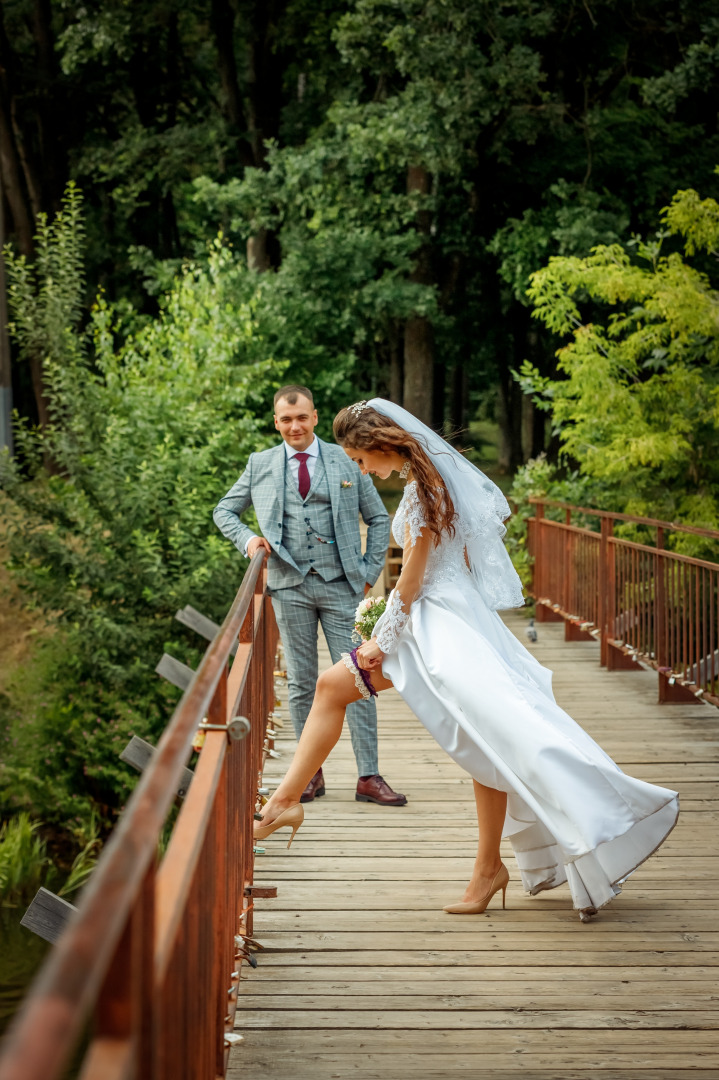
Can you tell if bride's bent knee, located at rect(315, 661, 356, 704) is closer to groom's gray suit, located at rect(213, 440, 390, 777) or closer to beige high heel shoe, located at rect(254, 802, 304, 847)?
beige high heel shoe, located at rect(254, 802, 304, 847)

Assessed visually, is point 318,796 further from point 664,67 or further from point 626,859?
point 664,67

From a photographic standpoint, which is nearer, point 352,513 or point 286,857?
point 286,857

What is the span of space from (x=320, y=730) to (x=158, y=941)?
2373mm

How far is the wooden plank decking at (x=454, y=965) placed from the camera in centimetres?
302

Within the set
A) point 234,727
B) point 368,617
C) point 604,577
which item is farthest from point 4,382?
point 234,727

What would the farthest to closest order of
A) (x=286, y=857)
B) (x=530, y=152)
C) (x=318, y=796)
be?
(x=530, y=152) → (x=318, y=796) → (x=286, y=857)

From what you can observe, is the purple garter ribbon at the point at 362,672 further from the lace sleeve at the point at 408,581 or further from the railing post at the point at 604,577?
the railing post at the point at 604,577

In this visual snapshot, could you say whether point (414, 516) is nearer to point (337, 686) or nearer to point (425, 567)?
point (425, 567)

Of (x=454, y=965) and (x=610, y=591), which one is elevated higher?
(x=610, y=591)

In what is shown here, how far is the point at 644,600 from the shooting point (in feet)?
27.5

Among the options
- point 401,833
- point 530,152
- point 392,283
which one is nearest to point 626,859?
point 401,833

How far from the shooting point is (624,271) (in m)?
11.5

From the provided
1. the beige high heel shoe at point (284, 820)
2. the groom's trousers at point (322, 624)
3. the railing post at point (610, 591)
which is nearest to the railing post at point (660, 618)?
the railing post at point (610, 591)

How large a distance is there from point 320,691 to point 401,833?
1.46 m
